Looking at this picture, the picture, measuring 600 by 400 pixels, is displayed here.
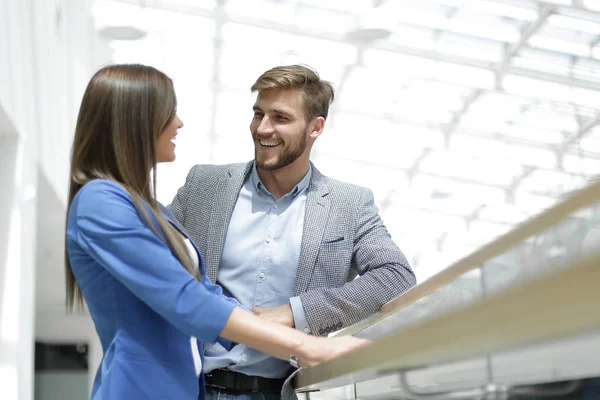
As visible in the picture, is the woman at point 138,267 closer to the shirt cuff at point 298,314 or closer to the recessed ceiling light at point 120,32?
the shirt cuff at point 298,314

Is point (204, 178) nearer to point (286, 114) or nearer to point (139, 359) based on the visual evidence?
point (286, 114)

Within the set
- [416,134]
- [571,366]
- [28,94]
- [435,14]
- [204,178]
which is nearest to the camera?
[571,366]

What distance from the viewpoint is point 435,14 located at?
1917 cm

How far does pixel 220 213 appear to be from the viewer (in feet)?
10.9

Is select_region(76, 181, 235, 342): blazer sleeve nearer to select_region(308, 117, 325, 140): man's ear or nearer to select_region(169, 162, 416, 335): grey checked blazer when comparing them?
select_region(169, 162, 416, 335): grey checked blazer

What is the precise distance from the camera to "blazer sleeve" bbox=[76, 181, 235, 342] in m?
2.11

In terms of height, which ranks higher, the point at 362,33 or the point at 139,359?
the point at 362,33

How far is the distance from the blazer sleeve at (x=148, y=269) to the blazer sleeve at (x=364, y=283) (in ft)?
2.68

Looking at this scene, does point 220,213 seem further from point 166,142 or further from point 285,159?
point 166,142

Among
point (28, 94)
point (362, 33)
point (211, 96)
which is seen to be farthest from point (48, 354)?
point (28, 94)

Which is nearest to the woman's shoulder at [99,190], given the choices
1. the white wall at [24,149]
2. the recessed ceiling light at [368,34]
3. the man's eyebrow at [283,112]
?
the man's eyebrow at [283,112]

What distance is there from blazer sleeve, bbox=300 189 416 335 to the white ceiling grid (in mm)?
14203

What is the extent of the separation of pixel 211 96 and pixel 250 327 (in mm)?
24002

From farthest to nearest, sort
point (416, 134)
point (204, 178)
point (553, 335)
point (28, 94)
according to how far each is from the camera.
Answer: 1. point (416, 134)
2. point (28, 94)
3. point (204, 178)
4. point (553, 335)
